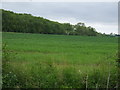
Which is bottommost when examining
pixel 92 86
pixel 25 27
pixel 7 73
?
pixel 92 86

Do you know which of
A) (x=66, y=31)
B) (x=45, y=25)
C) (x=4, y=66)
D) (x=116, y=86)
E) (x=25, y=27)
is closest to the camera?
(x=4, y=66)

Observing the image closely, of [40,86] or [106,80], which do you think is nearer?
[40,86]

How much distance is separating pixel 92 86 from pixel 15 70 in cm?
193

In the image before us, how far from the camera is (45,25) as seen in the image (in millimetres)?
67438

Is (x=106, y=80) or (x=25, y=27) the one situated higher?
(x=25, y=27)

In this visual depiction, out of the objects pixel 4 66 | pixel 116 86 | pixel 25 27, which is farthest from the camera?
pixel 25 27

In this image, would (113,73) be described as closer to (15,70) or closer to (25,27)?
(15,70)

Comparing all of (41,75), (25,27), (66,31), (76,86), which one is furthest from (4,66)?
(66,31)

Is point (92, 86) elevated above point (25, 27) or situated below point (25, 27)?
below

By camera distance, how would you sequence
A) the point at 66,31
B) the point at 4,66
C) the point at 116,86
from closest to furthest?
the point at 4,66, the point at 116,86, the point at 66,31

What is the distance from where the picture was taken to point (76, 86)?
512cm

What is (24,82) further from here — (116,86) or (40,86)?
(116,86)

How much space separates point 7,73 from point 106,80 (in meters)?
2.47

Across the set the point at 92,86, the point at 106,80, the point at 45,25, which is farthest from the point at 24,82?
the point at 45,25
